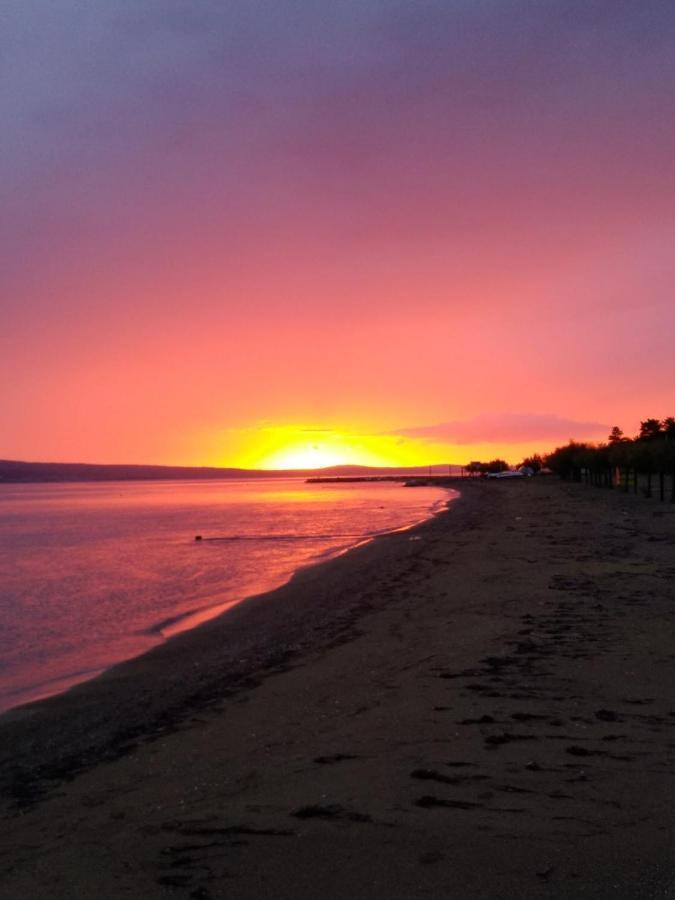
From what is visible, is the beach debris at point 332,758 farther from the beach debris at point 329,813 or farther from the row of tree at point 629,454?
the row of tree at point 629,454

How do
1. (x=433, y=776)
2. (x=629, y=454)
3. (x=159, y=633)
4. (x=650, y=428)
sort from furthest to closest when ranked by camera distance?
(x=650, y=428) < (x=629, y=454) < (x=159, y=633) < (x=433, y=776)

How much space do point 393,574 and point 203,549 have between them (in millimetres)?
12760

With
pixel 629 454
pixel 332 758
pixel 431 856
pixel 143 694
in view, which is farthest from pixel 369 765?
pixel 629 454

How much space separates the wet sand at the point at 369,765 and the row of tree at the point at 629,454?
102 ft

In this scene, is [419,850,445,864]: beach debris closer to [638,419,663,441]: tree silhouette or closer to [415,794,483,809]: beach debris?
[415,794,483,809]: beach debris

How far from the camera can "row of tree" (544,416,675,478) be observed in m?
41.1

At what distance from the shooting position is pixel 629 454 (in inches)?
1906

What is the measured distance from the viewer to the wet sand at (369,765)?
419 centimetres

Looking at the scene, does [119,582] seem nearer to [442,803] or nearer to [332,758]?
[332,758]

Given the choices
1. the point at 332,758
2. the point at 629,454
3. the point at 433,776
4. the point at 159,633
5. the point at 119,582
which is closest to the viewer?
the point at 433,776

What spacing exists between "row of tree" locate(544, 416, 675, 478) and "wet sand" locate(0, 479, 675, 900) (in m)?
31.0

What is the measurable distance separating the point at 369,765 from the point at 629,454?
46235 mm

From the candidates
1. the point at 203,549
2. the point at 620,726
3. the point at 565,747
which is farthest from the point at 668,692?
the point at 203,549

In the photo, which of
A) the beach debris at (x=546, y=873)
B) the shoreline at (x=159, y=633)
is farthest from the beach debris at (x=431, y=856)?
the shoreline at (x=159, y=633)
